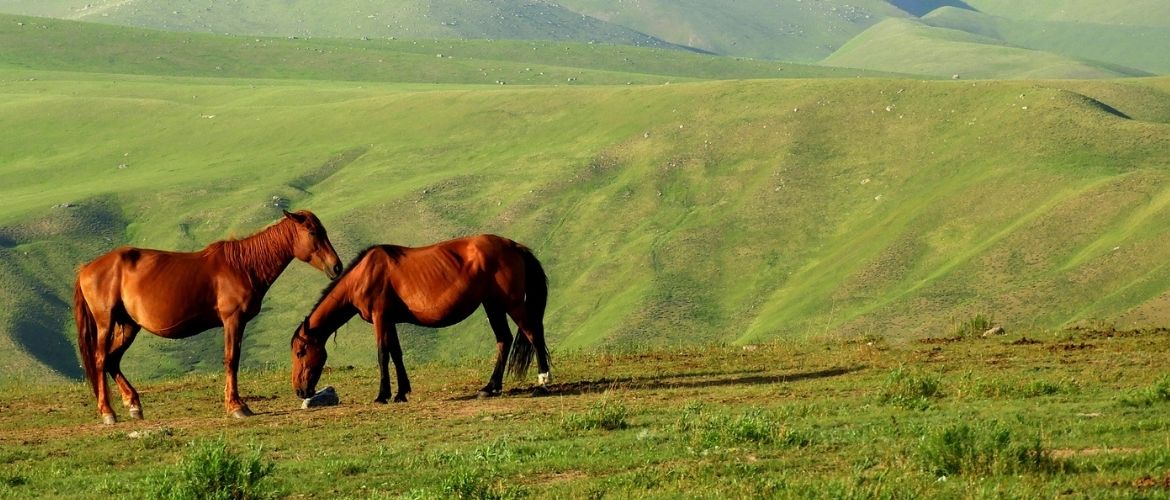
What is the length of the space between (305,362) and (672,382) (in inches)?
178

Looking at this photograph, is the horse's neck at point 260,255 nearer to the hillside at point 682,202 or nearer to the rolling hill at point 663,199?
the rolling hill at point 663,199

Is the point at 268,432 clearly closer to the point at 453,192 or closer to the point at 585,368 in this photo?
the point at 585,368

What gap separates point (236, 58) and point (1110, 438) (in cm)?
15078

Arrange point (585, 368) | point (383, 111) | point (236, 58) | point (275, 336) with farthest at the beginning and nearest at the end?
point (236, 58) < point (383, 111) < point (275, 336) < point (585, 368)

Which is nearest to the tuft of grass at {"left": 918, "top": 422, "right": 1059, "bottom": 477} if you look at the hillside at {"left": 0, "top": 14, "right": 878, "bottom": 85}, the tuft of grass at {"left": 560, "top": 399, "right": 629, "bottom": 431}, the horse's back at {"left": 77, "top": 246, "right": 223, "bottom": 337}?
the tuft of grass at {"left": 560, "top": 399, "right": 629, "bottom": 431}

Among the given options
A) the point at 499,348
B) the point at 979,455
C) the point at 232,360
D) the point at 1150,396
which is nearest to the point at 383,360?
the point at 499,348

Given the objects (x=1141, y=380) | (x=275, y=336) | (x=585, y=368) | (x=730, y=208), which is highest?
(x=1141, y=380)

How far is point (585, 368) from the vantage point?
21.9 meters

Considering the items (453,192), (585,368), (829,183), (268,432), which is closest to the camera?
(268,432)

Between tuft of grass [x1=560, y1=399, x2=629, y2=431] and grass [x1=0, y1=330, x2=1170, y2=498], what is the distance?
0.13 ft

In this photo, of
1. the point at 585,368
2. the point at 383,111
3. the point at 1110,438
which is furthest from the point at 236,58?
the point at 1110,438

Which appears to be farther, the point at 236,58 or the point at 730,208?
the point at 236,58

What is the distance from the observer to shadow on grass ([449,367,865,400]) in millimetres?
18969

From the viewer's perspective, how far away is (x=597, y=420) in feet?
48.4
